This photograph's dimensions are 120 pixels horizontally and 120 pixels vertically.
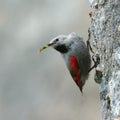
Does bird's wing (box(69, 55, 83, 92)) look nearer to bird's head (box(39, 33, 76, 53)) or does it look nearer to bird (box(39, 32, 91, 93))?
bird (box(39, 32, 91, 93))

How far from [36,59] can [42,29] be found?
103cm

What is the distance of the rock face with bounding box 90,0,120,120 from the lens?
5845mm

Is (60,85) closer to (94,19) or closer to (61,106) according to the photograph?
(61,106)

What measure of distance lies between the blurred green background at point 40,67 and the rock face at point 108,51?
9346 mm

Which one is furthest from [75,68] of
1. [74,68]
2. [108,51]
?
[108,51]

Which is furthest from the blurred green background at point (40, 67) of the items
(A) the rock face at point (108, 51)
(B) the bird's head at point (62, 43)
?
(A) the rock face at point (108, 51)

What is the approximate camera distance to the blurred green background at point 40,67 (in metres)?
17.0

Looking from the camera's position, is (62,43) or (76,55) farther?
(62,43)

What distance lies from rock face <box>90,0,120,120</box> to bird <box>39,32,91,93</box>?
50.5 inches

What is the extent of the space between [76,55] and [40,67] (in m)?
10.6

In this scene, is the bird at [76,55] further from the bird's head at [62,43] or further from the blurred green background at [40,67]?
the blurred green background at [40,67]

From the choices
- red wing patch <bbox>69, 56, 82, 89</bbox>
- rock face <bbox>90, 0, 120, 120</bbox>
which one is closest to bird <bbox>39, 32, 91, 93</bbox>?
red wing patch <bbox>69, 56, 82, 89</bbox>

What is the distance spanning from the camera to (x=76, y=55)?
26.1 ft

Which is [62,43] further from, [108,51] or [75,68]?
[108,51]
